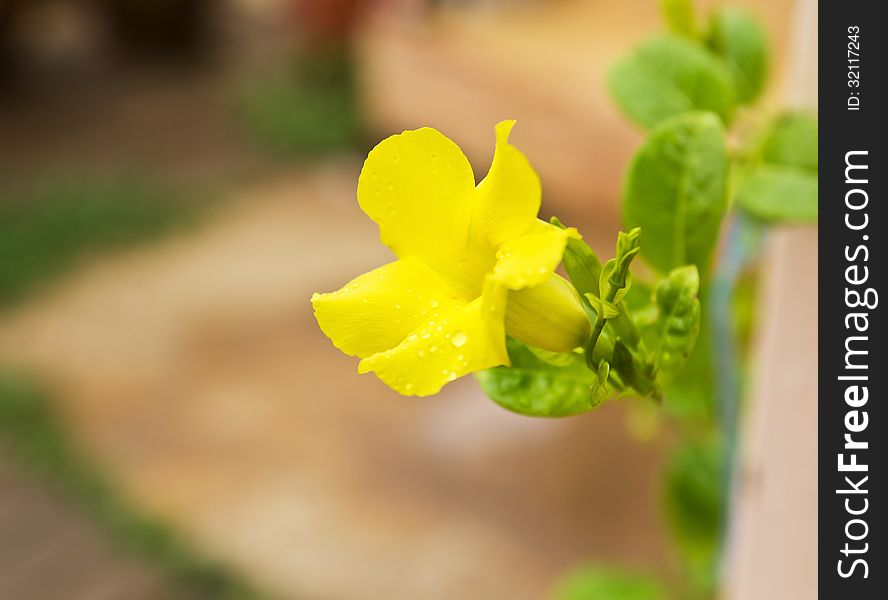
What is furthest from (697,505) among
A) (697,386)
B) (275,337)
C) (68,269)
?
(68,269)

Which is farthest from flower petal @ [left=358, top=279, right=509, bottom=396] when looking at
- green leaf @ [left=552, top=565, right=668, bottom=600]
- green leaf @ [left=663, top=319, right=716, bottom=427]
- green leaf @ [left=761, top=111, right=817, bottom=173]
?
green leaf @ [left=552, top=565, right=668, bottom=600]

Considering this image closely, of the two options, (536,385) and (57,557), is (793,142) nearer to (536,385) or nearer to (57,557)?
(536,385)

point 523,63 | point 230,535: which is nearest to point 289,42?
point 523,63

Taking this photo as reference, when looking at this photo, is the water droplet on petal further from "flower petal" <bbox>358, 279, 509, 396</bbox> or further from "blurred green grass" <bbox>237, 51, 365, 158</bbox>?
"blurred green grass" <bbox>237, 51, 365, 158</bbox>

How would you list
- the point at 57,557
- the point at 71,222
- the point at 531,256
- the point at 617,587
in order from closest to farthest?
the point at 531,256, the point at 617,587, the point at 57,557, the point at 71,222

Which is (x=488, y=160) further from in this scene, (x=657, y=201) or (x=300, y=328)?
(x=657, y=201)

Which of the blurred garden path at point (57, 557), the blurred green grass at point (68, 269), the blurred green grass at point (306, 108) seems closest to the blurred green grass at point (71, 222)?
the blurred green grass at point (68, 269)

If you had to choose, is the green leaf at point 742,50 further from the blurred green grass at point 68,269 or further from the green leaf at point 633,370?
the blurred green grass at point 68,269

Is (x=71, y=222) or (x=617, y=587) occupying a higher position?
(x=71, y=222)
